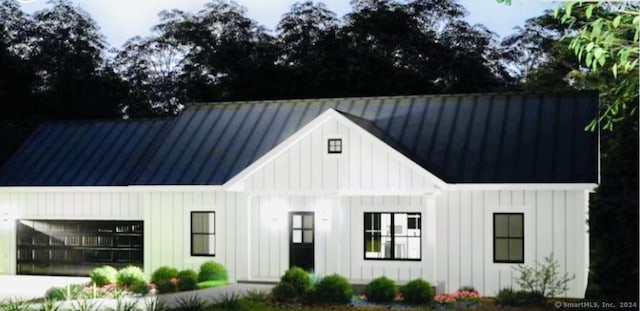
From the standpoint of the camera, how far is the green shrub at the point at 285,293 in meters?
19.1

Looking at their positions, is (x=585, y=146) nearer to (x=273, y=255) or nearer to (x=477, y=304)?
(x=477, y=304)

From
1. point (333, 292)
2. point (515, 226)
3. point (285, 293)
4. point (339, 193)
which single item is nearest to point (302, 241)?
point (339, 193)

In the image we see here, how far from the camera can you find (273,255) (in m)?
22.5

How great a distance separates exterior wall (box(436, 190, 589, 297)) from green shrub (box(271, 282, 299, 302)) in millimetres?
3693

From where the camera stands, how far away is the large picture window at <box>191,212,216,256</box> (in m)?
23.4

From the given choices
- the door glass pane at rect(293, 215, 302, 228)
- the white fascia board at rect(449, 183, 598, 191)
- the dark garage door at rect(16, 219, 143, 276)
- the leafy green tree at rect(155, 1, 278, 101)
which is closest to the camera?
the white fascia board at rect(449, 183, 598, 191)

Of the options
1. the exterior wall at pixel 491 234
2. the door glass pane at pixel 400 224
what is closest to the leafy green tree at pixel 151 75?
the door glass pane at pixel 400 224

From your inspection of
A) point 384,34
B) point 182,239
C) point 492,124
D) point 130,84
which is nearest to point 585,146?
point 492,124

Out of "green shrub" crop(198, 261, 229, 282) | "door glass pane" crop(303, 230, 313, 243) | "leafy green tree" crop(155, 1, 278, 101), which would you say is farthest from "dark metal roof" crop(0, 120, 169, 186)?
"leafy green tree" crop(155, 1, 278, 101)

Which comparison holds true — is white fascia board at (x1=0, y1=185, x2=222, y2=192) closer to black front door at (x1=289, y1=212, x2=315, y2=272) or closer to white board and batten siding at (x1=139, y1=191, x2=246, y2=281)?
white board and batten siding at (x1=139, y1=191, x2=246, y2=281)

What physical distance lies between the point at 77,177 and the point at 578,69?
24.2 metres

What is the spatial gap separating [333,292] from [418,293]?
1697 millimetres

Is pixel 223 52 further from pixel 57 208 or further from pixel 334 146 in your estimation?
pixel 334 146

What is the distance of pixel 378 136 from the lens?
21.7 metres
